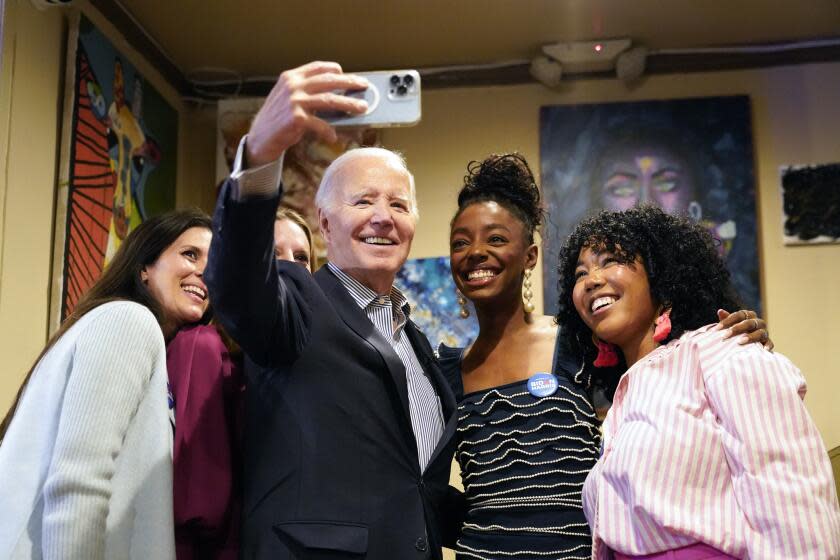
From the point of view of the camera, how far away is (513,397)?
7.40 feet

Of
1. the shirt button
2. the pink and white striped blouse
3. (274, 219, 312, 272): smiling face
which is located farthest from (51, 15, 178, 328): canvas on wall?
the pink and white striped blouse

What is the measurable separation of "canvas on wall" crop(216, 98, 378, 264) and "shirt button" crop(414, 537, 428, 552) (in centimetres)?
257

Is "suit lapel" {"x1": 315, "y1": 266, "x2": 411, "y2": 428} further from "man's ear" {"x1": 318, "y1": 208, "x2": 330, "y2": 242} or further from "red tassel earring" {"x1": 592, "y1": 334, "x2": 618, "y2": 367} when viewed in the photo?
"red tassel earring" {"x1": 592, "y1": 334, "x2": 618, "y2": 367}

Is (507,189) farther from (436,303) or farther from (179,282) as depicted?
(436,303)

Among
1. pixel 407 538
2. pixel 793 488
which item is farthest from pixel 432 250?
pixel 793 488

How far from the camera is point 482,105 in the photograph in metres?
4.48

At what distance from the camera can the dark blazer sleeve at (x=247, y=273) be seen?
4.99 ft

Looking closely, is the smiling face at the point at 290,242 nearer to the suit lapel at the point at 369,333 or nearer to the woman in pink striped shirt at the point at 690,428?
the suit lapel at the point at 369,333

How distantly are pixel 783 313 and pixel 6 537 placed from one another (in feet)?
11.1

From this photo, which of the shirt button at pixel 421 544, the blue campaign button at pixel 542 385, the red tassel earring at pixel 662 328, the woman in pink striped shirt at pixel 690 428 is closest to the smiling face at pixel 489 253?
the blue campaign button at pixel 542 385

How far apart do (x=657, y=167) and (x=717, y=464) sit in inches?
109

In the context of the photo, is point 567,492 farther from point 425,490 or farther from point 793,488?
point 793,488

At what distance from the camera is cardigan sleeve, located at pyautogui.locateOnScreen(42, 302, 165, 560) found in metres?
1.66

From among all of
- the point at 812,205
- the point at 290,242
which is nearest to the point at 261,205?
the point at 290,242
